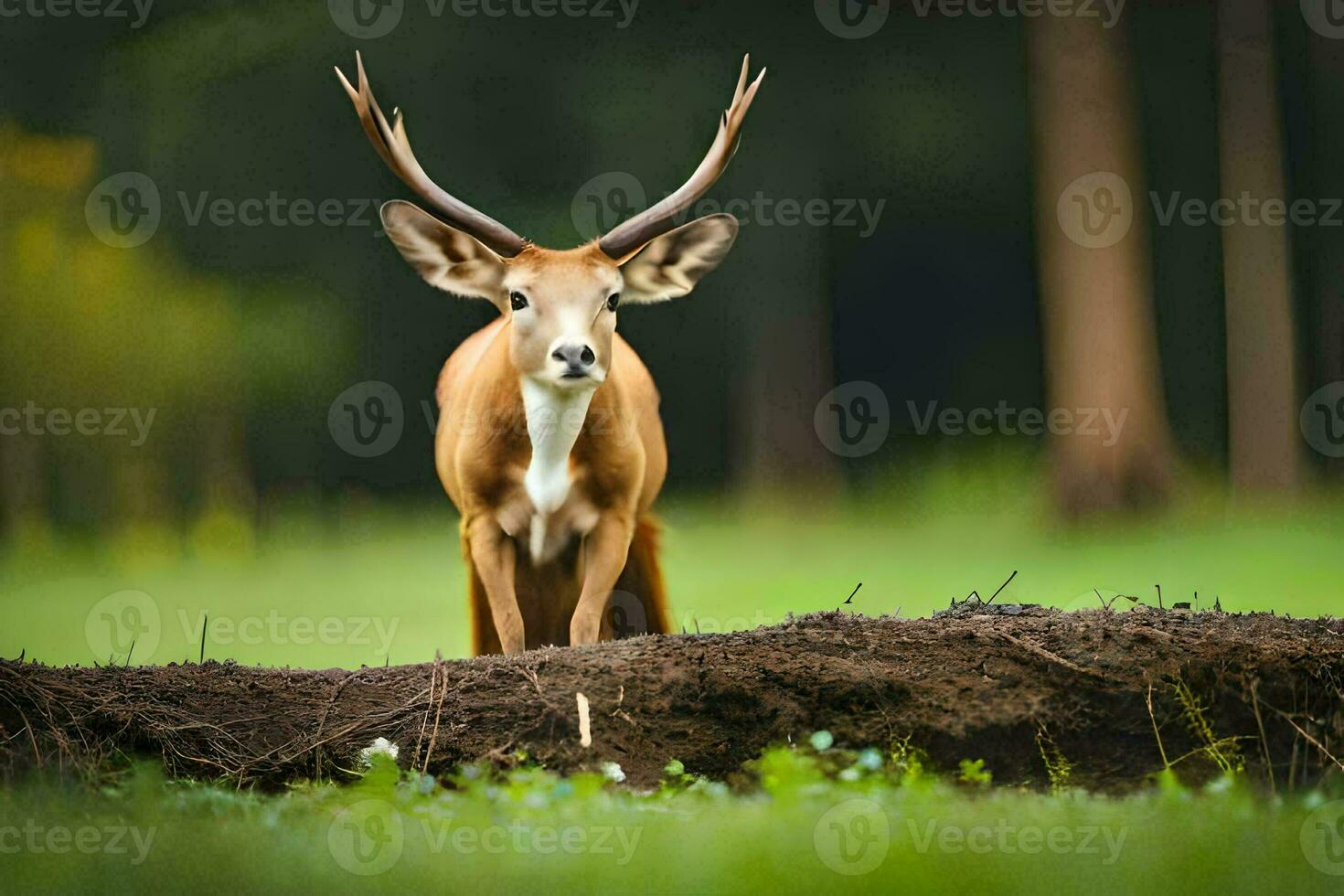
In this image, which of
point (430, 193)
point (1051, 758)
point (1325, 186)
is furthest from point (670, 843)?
point (1325, 186)

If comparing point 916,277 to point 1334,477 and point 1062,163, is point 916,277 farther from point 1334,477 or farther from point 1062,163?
point 1334,477

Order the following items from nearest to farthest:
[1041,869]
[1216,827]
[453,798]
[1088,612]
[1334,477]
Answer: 1. [1041,869]
2. [1216,827]
3. [453,798]
4. [1088,612]
5. [1334,477]

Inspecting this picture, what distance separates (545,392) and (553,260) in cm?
54

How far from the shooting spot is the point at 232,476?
16047 mm

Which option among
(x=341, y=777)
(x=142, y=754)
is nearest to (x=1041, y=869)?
(x=341, y=777)

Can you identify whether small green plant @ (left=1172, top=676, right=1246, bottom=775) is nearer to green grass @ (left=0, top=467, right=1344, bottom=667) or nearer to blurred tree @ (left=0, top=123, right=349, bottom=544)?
green grass @ (left=0, top=467, right=1344, bottom=667)

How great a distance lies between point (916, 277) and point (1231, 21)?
4222mm

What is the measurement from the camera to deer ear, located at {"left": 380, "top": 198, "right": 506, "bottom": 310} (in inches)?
280

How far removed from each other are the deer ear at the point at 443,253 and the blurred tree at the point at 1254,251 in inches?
409

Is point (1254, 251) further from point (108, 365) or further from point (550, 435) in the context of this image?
point (550, 435)

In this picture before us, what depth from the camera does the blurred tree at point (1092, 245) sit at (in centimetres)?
1473

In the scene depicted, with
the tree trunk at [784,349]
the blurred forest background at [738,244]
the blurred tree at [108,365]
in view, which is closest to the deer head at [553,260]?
the blurred forest background at [738,244]

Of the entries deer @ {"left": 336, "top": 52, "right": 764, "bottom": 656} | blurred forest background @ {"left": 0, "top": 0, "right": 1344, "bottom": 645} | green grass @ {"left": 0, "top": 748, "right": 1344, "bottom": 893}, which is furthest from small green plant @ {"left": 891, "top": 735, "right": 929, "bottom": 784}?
blurred forest background @ {"left": 0, "top": 0, "right": 1344, "bottom": 645}

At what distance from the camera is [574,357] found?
6.70m
